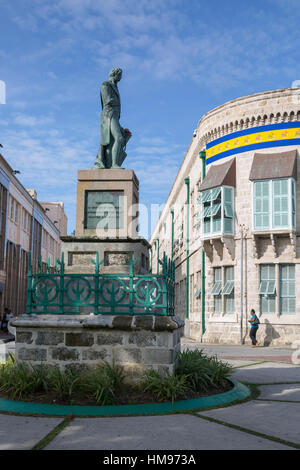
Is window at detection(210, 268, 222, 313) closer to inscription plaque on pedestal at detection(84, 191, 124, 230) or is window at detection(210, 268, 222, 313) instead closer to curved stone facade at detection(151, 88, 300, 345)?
curved stone facade at detection(151, 88, 300, 345)

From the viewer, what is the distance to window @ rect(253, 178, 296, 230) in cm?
Result: 1991

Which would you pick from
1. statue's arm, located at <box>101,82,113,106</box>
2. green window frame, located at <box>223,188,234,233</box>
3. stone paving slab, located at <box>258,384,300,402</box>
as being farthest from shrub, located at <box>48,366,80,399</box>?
green window frame, located at <box>223,188,234,233</box>

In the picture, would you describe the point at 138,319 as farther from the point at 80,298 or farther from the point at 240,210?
the point at 240,210

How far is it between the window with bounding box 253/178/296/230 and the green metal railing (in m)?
13.2

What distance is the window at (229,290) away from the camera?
21.5 meters

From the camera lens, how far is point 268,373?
10.4 metres

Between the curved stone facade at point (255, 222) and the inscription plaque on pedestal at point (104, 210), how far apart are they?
12166mm

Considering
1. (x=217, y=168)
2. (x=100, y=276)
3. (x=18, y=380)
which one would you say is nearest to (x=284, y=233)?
(x=217, y=168)

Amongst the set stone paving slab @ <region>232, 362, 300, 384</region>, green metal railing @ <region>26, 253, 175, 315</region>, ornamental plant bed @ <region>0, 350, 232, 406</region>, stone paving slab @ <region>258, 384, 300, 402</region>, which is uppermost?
green metal railing @ <region>26, 253, 175, 315</region>

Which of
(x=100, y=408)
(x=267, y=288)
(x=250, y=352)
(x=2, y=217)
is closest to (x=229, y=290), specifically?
(x=267, y=288)

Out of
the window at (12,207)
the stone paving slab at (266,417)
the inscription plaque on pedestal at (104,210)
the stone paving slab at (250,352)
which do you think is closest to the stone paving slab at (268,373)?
the stone paving slab at (250,352)

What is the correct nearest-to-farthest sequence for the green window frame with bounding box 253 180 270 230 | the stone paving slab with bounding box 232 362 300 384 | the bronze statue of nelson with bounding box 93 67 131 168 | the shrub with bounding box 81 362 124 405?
the shrub with bounding box 81 362 124 405 → the stone paving slab with bounding box 232 362 300 384 → the bronze statue of nelson with bounding box 93 67 131 168 → the green window frame with bounding box 253 180 270 230

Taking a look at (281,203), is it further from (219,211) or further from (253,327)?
(253,327)
